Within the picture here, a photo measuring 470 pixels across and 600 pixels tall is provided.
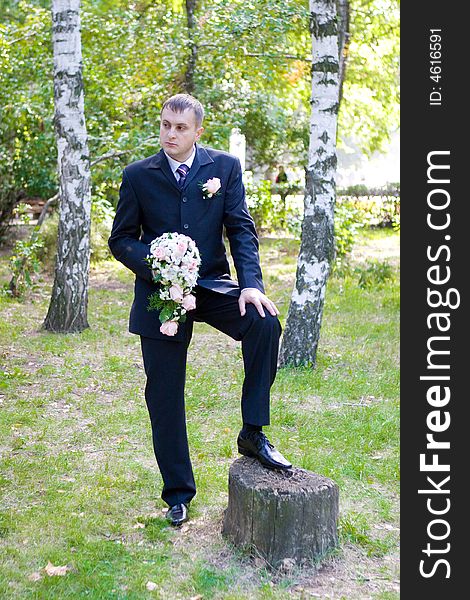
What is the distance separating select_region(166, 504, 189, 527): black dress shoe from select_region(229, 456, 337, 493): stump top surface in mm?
446

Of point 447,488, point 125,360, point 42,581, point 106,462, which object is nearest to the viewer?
point 42,581

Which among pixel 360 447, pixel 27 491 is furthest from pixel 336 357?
pixel 27 491

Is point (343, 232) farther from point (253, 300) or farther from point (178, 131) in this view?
point (253, 300)

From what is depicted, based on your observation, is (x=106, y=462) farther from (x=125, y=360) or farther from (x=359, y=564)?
(x=125, y=360)

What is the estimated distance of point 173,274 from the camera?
13.1 feet

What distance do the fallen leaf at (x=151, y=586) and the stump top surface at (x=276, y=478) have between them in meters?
0.64

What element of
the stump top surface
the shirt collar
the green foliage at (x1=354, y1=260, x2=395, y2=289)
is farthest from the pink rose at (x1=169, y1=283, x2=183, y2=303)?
the green foliage at (x1=354, y1=260, x2=395, y2=289)

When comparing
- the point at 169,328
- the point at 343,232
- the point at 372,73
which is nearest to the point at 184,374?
the point at 169,328

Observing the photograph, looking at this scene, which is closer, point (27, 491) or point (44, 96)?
point (27, 491)

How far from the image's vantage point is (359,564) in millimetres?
4230

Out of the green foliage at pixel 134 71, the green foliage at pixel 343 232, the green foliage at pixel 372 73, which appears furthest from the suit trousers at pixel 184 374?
the green foliage at pixel 372 73

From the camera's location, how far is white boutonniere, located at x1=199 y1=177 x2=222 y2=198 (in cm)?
420

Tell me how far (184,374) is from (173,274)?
67 centimetres

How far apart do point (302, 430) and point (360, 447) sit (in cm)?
50
